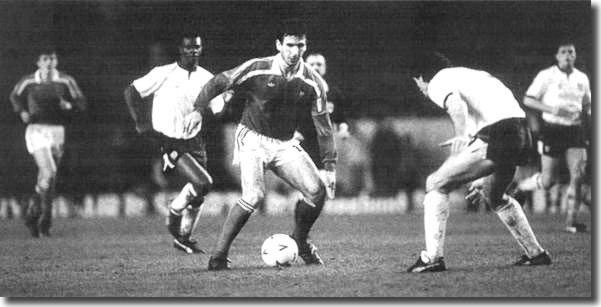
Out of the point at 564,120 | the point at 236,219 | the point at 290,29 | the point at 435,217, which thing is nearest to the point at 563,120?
the point at 564,120

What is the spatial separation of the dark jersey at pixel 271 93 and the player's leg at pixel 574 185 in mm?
2722

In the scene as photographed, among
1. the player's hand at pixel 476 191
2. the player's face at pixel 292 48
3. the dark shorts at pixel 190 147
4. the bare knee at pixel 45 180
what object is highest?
the player's face at pixel 292 48

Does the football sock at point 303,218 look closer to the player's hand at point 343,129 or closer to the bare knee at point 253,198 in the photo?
the bare knee at point 253,198

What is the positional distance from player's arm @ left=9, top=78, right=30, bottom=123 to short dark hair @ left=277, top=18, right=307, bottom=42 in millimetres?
2987

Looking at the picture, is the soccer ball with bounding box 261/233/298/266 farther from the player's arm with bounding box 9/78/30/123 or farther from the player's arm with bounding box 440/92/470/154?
the player's arm with bounding box 9/78/30/123

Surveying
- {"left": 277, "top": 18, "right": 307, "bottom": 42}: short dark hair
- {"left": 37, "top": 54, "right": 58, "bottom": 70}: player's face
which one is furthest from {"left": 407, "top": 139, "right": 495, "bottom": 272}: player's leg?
{"left": 37, "top": 54, "right": 58, "bottom": 70}: player's face

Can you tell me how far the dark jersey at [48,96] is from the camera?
9375 mm

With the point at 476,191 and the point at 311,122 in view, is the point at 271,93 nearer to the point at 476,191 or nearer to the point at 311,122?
the point at 311,122

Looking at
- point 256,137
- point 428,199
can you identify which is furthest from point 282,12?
point 428,199

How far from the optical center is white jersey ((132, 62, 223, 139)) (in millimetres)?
8055

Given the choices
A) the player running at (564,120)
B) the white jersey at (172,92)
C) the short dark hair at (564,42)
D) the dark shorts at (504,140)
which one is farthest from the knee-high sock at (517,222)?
the white jersey at (172,92)

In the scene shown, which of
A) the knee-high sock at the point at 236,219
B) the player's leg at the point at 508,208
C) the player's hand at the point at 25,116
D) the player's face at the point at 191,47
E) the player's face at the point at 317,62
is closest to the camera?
the player's leg at the point at 508,208

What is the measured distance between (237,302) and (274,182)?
4.04 metres

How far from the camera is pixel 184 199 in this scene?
8031 mm
